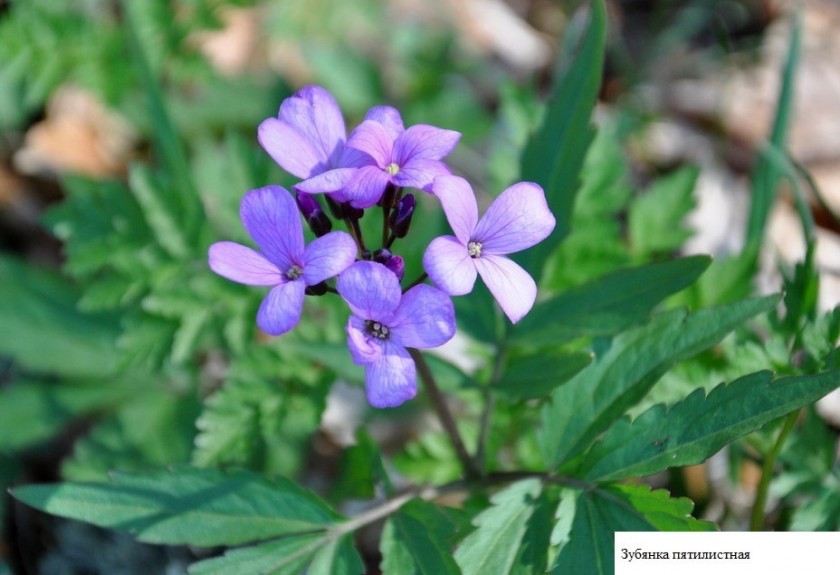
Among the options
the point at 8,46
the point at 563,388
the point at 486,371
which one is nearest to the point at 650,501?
the point at 563,388

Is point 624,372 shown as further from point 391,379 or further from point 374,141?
point 374,141

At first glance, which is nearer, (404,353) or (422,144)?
(404,353)

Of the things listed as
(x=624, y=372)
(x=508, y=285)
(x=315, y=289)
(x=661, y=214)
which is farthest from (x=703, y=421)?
(x=661, y=214)

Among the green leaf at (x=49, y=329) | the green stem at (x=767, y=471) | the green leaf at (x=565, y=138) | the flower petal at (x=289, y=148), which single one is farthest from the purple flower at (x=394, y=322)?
the green leaf at (x=49, y=329)

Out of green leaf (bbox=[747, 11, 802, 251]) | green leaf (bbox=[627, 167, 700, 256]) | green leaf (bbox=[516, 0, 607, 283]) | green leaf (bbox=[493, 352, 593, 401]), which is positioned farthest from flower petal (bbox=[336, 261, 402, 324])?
green leaf (bbox=[747, 11, 802, 251])

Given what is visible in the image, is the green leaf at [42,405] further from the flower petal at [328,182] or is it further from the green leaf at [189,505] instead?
→ the flower petal at [328,182]

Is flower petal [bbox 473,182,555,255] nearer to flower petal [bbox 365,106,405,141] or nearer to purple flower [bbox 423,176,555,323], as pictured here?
purple flower [bbox 423,176,555,323]

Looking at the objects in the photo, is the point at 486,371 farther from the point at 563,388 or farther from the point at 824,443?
the point at 824,443
